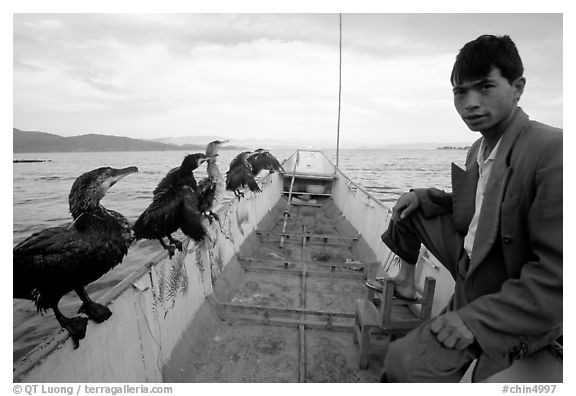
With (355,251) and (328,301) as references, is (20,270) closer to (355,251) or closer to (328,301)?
(328,301)

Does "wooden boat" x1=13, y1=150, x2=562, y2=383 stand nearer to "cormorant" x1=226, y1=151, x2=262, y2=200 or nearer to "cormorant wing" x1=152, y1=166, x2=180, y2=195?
→ "cormorant" x1=226, y1=151, x2=262, y2=200

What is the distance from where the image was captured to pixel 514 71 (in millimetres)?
1486

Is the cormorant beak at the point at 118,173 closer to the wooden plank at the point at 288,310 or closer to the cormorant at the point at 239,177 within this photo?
the wooden plank at the point at 288,310

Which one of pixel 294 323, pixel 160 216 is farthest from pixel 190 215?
pixel 294 323

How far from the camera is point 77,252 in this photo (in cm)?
190

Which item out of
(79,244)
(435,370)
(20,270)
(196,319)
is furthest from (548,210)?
(196,319)

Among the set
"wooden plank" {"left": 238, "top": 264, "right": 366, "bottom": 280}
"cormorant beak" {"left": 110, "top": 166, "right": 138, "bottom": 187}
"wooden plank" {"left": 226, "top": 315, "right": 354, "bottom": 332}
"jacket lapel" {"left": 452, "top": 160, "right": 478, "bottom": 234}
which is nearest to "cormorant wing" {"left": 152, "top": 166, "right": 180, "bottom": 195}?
"cormorant beak" {"left": 110, "top": 166, "right": 138, "bottom": 187}

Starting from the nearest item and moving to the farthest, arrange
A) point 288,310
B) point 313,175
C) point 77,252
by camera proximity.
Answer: point 77,252 → point 288,310 → point 313,175

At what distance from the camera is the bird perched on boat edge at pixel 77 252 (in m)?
1.78

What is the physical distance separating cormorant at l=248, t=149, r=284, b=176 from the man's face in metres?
6.63

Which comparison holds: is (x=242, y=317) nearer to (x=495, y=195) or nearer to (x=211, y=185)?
(x=211, y=185)

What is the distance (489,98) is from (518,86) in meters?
0.16
